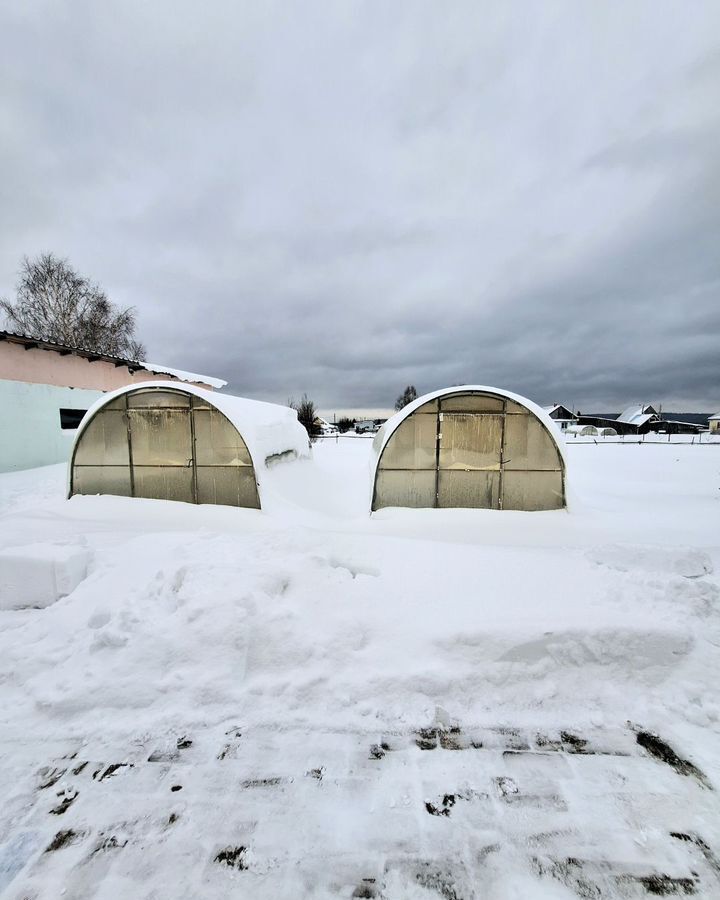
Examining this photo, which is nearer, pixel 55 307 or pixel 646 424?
pixel 55 307

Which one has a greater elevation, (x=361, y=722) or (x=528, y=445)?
(x=528, y=445)

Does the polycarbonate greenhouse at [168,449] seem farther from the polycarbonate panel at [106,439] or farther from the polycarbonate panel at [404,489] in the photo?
the polycarbonate panel at [404,489]

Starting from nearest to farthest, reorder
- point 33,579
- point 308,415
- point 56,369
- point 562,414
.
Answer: point 33,579 < point 56,369 < point 308,415 < point 562,414

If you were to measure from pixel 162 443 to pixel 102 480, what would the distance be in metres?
1.64

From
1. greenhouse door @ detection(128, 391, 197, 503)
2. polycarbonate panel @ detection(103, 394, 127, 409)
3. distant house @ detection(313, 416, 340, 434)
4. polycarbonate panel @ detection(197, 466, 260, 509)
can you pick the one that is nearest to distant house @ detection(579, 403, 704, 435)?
distant house @ detection(313, 416, 340, 434)

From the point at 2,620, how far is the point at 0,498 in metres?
7.27

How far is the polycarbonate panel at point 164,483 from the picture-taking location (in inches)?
322

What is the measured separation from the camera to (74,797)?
2463 millimetres

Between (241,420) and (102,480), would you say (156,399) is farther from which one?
(102,480)

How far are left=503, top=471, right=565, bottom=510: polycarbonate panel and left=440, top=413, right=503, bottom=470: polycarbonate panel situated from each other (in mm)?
496

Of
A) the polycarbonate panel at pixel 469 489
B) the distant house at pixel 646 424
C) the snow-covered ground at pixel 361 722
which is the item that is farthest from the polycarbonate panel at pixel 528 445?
the distant house at pixel 646 424

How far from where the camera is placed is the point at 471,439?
8.00m

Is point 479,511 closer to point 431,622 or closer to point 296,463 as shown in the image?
point 431,622

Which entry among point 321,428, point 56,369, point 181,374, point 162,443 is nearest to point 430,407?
point 162,443
